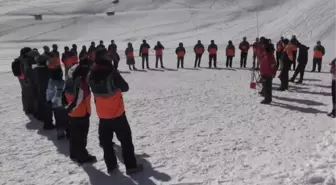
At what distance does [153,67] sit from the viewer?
68.8 feet

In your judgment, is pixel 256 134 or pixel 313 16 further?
pixel 313 16

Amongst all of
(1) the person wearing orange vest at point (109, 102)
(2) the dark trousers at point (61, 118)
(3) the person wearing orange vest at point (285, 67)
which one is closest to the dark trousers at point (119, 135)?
(1) the person wearing orange vest at point (109, 102)

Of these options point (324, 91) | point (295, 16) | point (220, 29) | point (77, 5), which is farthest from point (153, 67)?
point (77, 5)

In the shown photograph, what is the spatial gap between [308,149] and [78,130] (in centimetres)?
381

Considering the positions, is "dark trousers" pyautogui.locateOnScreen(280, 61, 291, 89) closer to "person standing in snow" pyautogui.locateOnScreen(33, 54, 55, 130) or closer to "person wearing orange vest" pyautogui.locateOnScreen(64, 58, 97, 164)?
"person standing in snow" pyautogui.locateOnScreen(33, 54, 55, 130)

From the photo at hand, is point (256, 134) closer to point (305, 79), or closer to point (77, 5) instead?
point (305, 79)

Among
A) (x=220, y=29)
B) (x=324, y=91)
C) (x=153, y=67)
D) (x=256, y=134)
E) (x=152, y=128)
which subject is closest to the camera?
(x=256, y=134)

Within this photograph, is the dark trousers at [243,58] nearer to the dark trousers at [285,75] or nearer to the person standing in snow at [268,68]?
the dark trousers at [285,75]

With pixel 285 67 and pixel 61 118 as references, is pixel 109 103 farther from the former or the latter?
pixel 285 67

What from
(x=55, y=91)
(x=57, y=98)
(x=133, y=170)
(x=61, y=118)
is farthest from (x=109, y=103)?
(x=61, y=118)

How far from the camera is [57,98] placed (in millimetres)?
7258

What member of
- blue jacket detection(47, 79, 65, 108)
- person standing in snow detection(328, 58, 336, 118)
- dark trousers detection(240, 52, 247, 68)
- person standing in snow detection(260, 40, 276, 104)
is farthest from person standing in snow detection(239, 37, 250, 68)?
blue jacket detection(47, 79, 65, 108)

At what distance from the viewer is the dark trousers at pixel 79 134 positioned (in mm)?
6465

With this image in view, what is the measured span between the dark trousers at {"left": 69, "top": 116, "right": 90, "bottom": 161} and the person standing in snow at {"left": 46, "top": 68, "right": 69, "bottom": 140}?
0.93 metres
